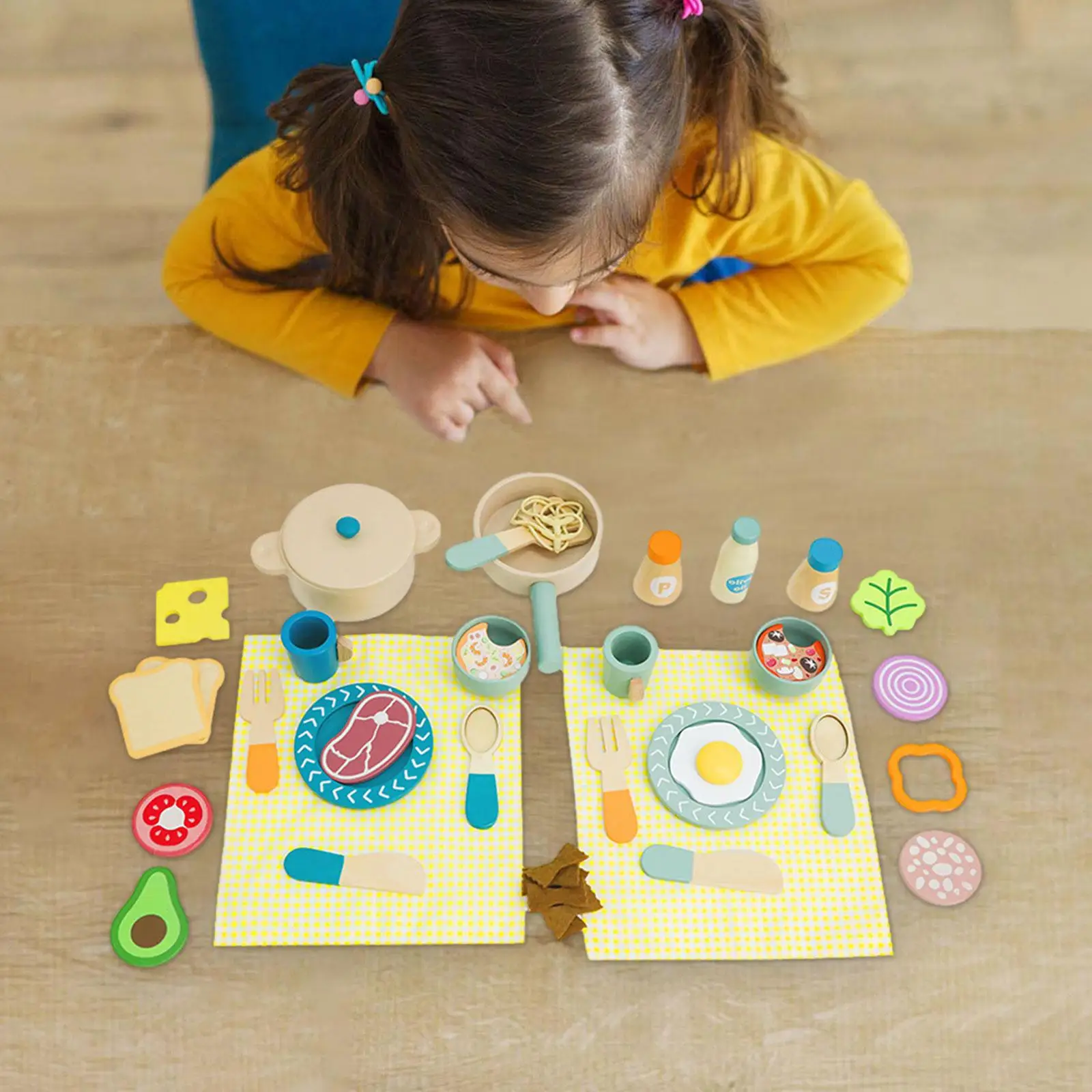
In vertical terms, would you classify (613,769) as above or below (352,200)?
below

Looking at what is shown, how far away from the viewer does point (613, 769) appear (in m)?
0.74

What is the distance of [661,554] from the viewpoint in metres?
0.77

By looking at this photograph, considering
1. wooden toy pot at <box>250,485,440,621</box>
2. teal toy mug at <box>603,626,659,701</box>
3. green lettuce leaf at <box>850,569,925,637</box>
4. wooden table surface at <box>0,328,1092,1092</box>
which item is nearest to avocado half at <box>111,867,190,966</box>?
wooden table surface at <box>0,328,1092,1092</box>

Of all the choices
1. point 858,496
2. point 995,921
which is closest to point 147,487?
point 858,496

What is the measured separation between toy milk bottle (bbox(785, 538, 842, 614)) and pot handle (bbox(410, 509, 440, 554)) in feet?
0.94

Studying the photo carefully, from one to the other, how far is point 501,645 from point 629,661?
10 centimetres

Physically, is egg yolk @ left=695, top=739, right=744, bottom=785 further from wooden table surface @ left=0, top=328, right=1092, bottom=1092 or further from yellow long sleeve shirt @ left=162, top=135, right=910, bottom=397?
yellow long sleeve shirt @ left=162, top=135, right=910, bottom=397

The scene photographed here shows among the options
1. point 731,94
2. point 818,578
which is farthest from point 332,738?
point 731,94

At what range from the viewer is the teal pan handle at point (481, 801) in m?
0.72

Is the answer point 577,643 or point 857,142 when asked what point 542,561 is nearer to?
point 577,643

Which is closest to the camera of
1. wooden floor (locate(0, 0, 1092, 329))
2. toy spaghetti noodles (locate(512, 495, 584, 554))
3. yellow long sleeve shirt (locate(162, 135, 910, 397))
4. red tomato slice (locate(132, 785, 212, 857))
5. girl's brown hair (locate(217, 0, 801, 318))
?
girl's brown hair (locate(217, 0, 801, 318))

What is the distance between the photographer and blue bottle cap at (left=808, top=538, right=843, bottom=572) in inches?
30.5

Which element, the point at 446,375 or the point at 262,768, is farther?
the point at 446,375

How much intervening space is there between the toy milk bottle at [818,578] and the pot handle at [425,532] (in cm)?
29
